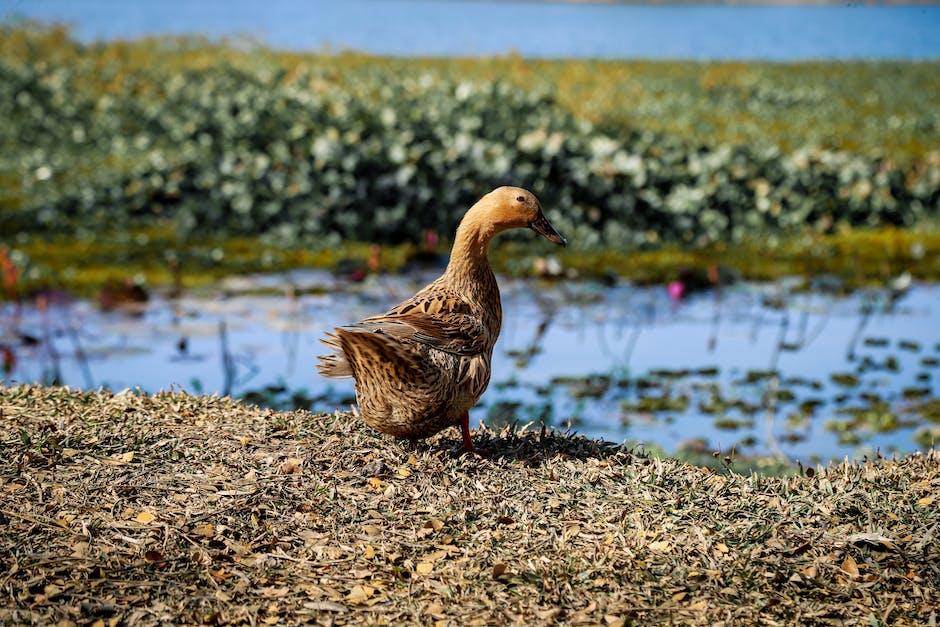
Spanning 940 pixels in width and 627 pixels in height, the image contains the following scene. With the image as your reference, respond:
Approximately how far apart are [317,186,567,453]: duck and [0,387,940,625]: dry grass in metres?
0.37

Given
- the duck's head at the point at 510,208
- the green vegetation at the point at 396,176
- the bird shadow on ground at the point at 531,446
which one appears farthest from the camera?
the green vegetation at the point at 396,176

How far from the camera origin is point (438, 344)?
16.1ft

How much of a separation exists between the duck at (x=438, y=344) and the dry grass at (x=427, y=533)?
0.37 metres

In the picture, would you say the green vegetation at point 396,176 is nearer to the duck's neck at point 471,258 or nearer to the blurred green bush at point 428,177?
the blurred green bush at point 428,177

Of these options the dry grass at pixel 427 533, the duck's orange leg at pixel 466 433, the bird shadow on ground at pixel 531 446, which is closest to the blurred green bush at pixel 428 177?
the bird shadow on ground at pixel 531 446

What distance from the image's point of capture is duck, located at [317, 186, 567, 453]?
485 cm

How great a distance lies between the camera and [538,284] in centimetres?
1084

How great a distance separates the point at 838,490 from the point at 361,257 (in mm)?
7019

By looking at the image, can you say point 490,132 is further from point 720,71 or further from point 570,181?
point 720,71

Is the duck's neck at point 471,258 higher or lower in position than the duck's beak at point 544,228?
lower

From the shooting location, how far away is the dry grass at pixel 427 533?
4395 millimetres

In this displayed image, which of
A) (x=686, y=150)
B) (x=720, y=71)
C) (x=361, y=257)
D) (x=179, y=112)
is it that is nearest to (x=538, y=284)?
(x=361, y=257)

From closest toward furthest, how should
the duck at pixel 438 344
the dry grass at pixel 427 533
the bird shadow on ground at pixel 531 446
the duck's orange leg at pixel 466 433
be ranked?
1. the dry grass at pixel 427 533
2. the duck at pixel 438 344
3. the duck's orange leg at pixel 466 433
4. the bird shadow on ground at pixel 531 446

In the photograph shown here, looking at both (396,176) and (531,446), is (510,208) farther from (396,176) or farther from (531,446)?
(396,176)
